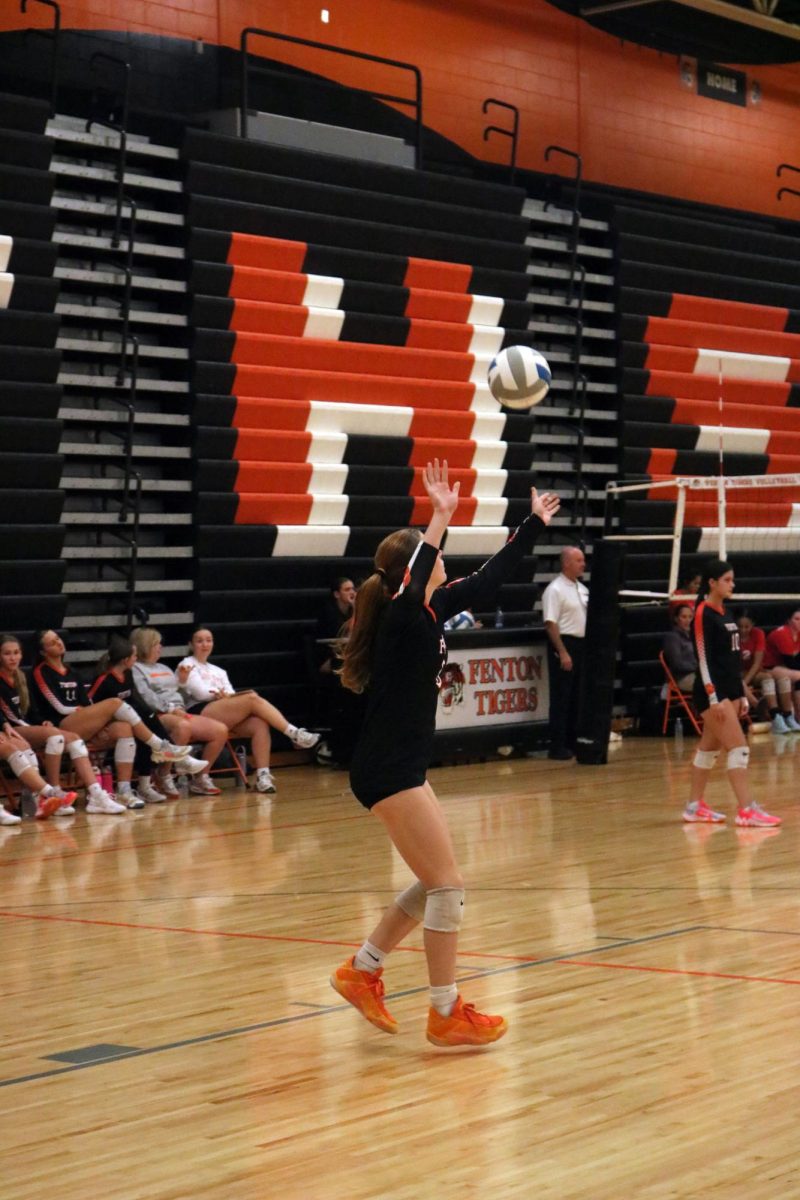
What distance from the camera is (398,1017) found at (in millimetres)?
5480

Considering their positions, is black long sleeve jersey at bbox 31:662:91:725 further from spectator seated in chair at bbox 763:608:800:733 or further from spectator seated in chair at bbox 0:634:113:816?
spectator seated in chair at bbox 763:608:800:733

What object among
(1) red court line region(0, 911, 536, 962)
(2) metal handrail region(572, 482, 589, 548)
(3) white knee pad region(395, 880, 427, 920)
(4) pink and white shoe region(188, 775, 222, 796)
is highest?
(2) metal handrail region(572, 482, 589, 548)

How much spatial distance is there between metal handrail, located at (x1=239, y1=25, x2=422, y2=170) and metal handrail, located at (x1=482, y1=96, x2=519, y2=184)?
89 cm

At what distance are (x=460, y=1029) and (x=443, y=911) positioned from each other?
14.2 inches

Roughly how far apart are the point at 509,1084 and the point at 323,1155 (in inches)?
31.5

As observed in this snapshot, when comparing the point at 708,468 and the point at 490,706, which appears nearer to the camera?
the point at 490,706

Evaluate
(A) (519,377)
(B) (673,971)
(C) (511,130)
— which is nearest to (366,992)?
(B) (673,971)

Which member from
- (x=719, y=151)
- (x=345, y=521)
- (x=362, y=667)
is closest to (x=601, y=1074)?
(x=362, y=667)

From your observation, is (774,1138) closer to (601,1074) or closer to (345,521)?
(601,1074)

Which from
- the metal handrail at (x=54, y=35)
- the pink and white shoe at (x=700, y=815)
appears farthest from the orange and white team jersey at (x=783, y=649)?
the metal handrail at (x=54, y=35)

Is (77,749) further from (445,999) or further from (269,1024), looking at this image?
(445,999)

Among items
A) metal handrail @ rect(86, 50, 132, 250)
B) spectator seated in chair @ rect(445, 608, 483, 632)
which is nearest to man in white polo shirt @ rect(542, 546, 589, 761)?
spectator seated in chair @ rect(445, 608, 483, 632)

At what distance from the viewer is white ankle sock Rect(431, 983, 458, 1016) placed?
4996 millimetres

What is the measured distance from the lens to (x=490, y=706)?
14.0 meters
